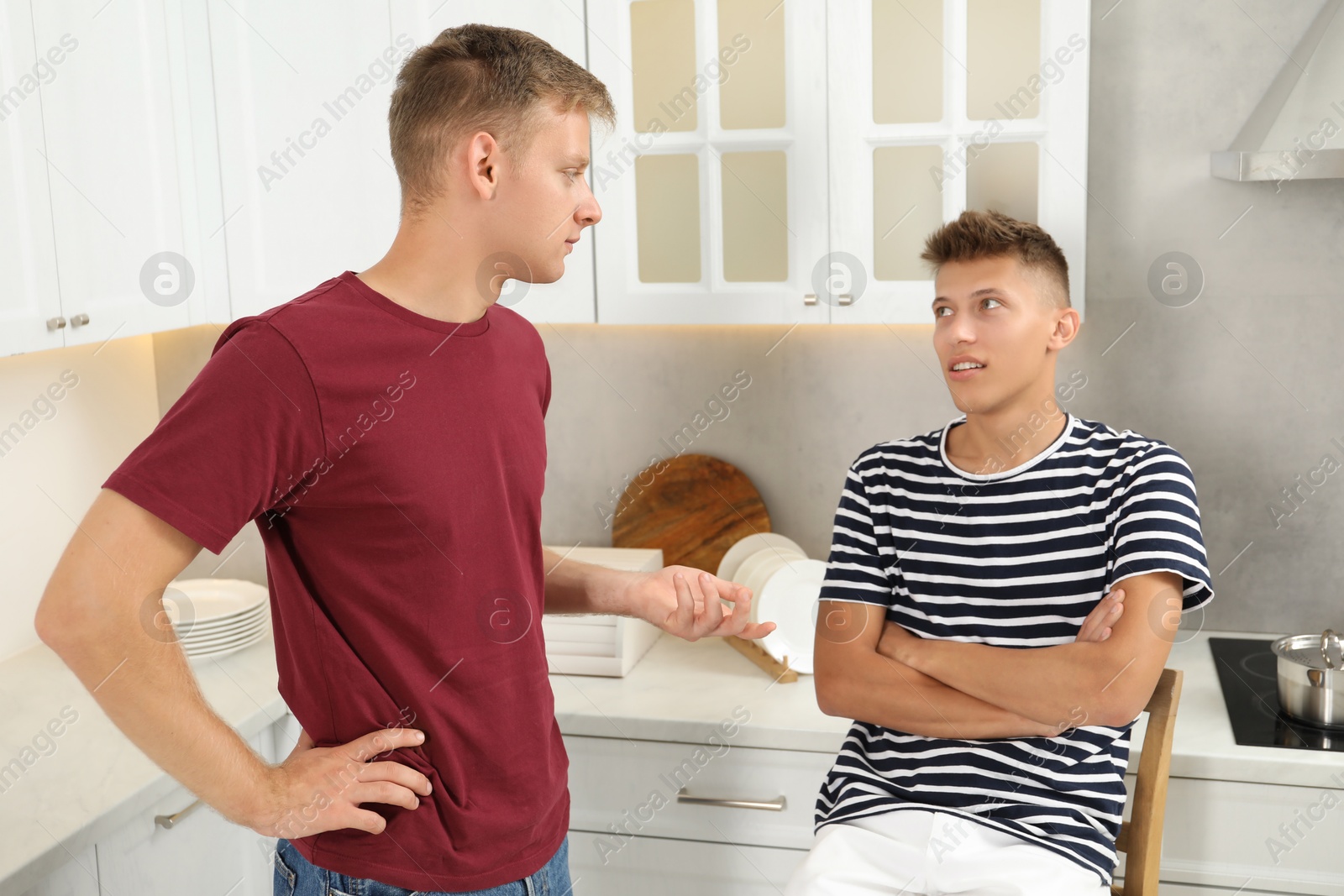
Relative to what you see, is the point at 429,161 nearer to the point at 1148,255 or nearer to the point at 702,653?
the point at 702,653

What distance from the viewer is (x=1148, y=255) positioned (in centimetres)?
209

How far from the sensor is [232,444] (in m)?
0.93

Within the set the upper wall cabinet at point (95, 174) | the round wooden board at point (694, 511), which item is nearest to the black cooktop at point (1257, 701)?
the round wooden board at point (694, 511)

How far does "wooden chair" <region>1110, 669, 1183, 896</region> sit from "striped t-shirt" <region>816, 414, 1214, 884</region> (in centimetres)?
5

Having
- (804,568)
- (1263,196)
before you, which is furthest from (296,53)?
(1263,196)

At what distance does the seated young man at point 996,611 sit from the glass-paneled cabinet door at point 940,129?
0.21 m

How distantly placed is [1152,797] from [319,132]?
5.71 feet

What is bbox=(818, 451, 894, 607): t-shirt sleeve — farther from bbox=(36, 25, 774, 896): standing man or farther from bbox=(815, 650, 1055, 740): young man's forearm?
bbox=(36, 25, 774, 896): standing man

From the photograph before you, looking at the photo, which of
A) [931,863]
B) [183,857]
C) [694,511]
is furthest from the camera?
[694,511]

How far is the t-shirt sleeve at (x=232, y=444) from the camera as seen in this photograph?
0.91m

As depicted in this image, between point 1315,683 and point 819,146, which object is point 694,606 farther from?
point 1315,683

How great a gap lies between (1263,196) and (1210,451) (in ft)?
1.57

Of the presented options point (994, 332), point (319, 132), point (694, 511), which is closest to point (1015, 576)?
point (994, 332)

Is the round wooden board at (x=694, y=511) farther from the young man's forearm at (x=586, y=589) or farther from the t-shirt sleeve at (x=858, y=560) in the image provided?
the young man's forearm at (x=586, y=589)
